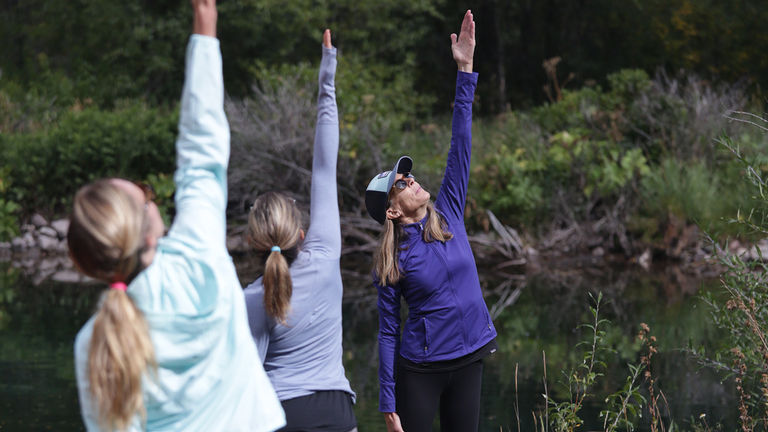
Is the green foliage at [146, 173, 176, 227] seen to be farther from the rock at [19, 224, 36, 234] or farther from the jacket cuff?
the jacket cuff

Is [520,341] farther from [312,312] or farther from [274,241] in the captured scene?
[274,241]

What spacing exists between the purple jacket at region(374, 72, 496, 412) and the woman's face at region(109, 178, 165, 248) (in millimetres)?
1858

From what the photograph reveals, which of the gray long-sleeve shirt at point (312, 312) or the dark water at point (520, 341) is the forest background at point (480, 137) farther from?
the gray long-sleeve shirt at point (312, 312)

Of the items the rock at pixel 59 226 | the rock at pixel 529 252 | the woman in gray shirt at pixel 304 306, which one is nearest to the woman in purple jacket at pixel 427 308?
the woman in gray shirt at pixel 304 306

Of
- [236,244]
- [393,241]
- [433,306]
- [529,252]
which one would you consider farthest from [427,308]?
[236,244]

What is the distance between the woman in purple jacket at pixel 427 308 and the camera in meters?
3.71

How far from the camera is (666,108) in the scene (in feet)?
49.5

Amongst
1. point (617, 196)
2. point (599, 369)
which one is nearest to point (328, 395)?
point (599, 369)

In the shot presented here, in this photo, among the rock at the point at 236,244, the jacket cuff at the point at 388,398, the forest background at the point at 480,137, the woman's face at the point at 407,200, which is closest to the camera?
the jacket cuff at the point at 388,398

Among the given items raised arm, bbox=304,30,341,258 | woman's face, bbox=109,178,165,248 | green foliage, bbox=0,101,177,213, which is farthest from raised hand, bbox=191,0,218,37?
green foliage, bbox=0,101,177,213

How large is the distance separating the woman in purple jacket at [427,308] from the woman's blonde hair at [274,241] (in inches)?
39.9

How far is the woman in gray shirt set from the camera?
276 centimetres

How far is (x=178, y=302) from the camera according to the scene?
76.1 inches

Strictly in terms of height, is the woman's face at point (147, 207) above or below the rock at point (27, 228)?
above
